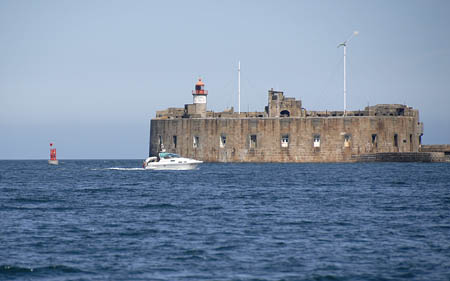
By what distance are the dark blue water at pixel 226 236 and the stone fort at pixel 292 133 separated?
130 feet

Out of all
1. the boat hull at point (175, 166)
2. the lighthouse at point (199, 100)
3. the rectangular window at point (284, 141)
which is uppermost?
the lighthouse at point (199, 100)

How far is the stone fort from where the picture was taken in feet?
260

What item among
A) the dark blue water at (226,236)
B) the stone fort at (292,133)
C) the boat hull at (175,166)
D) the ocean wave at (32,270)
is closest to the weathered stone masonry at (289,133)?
the stone fort at (292,133)

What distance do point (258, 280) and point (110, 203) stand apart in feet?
59.5

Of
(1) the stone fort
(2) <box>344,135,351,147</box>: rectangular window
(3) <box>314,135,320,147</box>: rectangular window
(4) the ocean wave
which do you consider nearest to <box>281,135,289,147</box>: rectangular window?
(1) the stone fort

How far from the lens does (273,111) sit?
83.8 meters

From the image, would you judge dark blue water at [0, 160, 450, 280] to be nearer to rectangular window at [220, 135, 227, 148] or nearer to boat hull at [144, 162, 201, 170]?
boat hull at [144, 162, 201, 170]

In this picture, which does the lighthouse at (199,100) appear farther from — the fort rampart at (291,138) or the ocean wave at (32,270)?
the ocean wave at (32,270)

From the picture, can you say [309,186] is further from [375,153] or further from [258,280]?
[375,153]

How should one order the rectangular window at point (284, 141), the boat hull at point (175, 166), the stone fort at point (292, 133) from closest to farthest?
the boat hull at point (175, 166) < the stone fort at point (292, 133) < the rectangular window at point (284, 141)

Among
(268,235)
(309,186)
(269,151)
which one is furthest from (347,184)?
(269,151)

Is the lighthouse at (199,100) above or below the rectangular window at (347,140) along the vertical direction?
above

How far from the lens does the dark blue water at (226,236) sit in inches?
694

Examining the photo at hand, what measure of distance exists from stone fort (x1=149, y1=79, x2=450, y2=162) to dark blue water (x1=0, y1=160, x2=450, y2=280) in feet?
130
